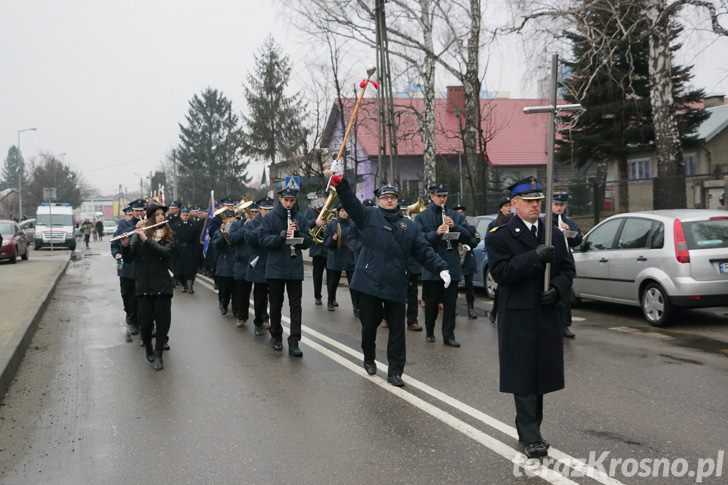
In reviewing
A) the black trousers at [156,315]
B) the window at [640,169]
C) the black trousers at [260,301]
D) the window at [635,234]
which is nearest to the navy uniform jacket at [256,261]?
the black trousers at [260,301]

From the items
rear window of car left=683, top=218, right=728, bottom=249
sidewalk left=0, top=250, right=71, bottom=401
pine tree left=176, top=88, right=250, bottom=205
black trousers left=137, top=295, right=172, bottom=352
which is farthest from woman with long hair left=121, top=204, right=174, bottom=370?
pine tree left=176, top=88, right=250, bottom=205

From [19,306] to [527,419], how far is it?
418 inches

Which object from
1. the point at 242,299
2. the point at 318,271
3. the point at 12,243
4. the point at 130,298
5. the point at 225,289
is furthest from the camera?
the point at 12,243

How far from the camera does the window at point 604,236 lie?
11.3 m

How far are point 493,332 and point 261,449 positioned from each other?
5.64 m

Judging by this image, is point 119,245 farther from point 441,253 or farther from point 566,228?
point 566,228

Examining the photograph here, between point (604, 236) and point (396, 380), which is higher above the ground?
point (604, 236)

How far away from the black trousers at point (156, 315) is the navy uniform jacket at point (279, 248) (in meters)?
1.24

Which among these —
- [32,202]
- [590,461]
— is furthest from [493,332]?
[32,202]

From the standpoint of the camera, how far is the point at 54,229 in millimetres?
39406

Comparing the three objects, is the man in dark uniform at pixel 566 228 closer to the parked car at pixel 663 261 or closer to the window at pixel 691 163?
the parked car at pixel 663 261

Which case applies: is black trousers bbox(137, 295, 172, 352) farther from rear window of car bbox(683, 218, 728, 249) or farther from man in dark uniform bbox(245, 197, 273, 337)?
rear window of car bbox(683, 218, 728, 249)

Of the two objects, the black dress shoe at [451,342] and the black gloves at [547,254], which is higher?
the black gloves at [547,254]

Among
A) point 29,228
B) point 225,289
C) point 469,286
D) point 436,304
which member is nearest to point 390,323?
point 436,304
